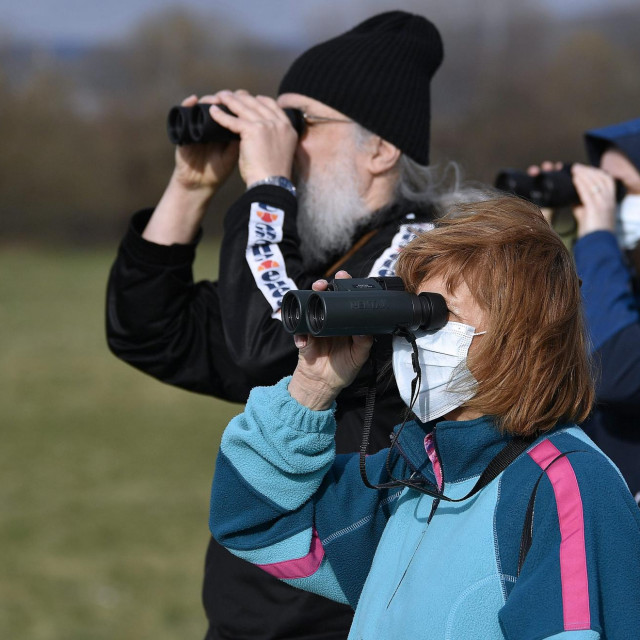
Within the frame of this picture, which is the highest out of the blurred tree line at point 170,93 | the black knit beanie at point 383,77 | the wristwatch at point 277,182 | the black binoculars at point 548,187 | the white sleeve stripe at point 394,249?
the black knit beanie at point 383,77

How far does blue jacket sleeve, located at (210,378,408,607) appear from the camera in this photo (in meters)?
1.51

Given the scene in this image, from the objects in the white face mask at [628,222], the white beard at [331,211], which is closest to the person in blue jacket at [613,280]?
the white face mask at [628,222]

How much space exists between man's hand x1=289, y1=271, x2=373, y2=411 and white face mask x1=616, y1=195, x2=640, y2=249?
1.54 m

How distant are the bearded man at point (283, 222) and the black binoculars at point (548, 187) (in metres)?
0.40

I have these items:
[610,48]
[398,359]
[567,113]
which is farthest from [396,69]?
[610,48]

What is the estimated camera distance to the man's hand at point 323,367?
152 centimetres

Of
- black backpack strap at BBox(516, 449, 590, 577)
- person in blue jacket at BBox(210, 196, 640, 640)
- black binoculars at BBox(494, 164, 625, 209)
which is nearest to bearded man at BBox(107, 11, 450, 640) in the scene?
black binoculars at BBox(494, 164, 625, 209)

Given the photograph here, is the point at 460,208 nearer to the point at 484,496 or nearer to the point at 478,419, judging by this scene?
the point at 478,419

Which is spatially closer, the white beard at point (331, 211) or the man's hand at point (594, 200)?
the white beard at point (331, 211)

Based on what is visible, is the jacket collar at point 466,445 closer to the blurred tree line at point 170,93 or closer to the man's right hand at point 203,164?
the man's right hand at point 203,164

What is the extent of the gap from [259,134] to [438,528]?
3.69ft

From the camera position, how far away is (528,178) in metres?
2.82

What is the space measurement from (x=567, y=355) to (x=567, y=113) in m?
19.3

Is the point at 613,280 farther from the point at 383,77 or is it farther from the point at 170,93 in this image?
the point at 170,93
